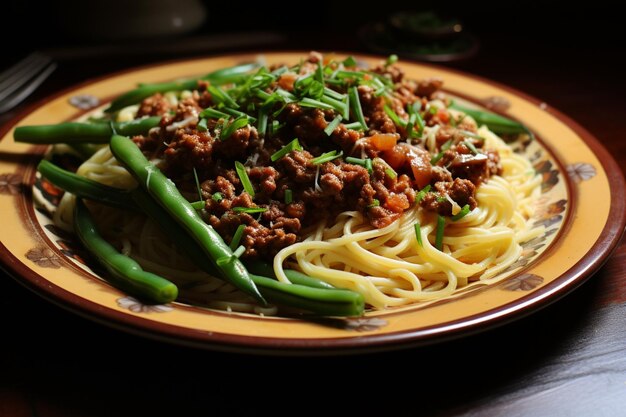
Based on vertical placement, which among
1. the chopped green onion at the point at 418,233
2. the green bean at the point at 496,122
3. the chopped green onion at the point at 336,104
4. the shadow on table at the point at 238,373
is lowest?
the shadow on table at the point at 238,373

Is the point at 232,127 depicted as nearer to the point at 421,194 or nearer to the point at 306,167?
the point at 306,167

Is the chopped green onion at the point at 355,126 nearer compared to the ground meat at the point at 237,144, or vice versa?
the ground meat at the point at 237,144

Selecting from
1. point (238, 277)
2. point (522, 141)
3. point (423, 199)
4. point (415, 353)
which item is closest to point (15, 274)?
point (238, 277)

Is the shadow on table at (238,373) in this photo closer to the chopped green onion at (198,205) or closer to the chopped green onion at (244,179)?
the chopped green onion at (198,205)

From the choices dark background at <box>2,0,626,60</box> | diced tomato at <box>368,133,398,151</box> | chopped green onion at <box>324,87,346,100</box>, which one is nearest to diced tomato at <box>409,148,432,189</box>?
diced tomato at <box>368,133,398,151</box>

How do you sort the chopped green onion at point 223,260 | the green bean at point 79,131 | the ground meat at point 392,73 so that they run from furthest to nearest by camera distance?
the ground meat at point 392,73, the green bean at point 79,131, the chopped green onion at point 223,260

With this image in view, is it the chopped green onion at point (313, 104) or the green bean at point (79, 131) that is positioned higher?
the chopped green onion at point (313, 104)

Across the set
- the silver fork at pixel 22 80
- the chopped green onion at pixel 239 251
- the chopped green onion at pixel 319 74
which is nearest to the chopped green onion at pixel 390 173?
the chopped green onion at pixel 319 74
